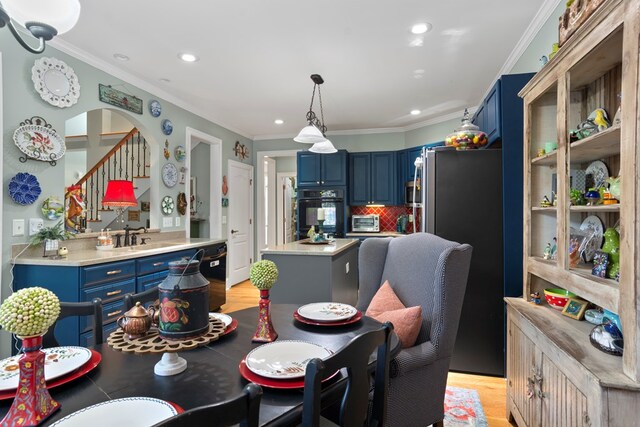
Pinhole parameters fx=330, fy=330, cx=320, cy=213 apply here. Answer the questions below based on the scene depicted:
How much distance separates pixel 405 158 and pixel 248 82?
2.85m

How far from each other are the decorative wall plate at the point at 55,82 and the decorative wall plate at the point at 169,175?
121cm

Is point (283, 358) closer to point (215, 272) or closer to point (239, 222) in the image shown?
point (215, 272)

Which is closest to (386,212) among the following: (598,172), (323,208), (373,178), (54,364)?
(373,178)

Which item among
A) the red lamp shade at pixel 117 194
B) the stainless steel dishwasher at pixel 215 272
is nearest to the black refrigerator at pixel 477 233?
the stainless steel dishwasher at pixel 215 272

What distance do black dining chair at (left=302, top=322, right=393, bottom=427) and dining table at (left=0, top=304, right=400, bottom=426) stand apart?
0.05 m

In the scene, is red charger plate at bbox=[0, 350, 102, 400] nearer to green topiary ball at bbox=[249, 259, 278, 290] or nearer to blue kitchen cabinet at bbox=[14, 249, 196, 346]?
green topiary ball at bbox=[249, 259, 278, 290]

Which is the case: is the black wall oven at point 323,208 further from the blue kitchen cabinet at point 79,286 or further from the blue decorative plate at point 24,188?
the blue decorative plate at point 24,188

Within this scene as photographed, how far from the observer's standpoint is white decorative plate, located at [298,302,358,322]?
1454 mm

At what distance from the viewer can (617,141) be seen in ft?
4.44

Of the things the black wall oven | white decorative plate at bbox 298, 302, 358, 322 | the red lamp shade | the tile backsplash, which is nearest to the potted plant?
the red lamp shade

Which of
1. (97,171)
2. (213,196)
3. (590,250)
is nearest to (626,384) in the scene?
(590,250)

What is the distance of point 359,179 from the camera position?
570 cm

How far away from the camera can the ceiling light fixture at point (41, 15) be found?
47.7 inches

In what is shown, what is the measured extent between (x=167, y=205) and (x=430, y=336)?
3499mm
